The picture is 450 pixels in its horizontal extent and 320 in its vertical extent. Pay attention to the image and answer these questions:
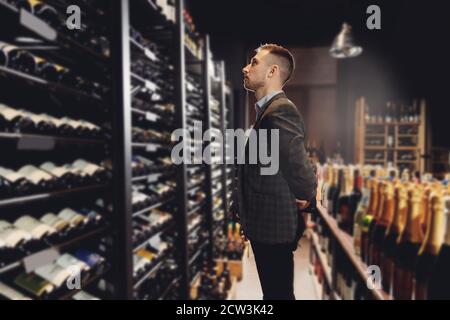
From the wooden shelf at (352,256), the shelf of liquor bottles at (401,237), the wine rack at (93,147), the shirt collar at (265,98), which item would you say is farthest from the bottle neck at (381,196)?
the shirt collar at (265,98)

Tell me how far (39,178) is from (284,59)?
1.86m

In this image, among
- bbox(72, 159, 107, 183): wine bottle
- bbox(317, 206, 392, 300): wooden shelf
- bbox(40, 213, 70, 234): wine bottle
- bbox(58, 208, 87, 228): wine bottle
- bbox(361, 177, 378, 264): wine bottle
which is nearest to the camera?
bbox(317, 206, 392, 300): wooden shelf

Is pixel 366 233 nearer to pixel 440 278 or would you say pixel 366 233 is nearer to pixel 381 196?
pixel 440 278

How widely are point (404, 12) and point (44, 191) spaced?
751cm

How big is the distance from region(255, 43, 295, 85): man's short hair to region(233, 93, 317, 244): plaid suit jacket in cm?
2

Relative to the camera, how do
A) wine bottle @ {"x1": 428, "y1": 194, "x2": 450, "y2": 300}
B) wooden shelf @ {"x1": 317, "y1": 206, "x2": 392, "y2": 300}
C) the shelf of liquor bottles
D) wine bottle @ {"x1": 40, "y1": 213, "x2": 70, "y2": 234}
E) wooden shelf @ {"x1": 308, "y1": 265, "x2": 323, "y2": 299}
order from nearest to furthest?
the shelf of liquor bottles → wine bottle @ {"x1": 428, "y1": 194, "x2": 450, "y2": 300} → wooden shelf @ {"x1": 317, "y1": 206, "x2": 392, "y2": 300} → wine bottle @ {"x1": 40, "y1": 213, "x2": 70, "y2": 234} → wooden shelf @ {"x1": 308, "y1": 265, "x2": 323, "y2": 299}

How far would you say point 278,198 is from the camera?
0.09 m

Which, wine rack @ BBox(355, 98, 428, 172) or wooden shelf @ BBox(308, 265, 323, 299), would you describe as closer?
wooden shelf @ BBox(308, 265, 323, 299)

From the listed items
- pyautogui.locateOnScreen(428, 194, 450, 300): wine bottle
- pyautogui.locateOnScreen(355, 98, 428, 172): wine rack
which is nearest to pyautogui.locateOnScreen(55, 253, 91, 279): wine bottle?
pyautogui.locateOnScreen(428, 194, 450, 300): wine bottle

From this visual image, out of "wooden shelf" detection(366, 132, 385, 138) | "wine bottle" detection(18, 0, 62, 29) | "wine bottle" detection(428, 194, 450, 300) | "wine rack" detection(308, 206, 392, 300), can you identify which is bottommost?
"wine rack" detection(308, 206, 392, 300)

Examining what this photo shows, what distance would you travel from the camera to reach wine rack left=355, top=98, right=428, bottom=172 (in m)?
8.39

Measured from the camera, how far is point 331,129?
469 millimetres

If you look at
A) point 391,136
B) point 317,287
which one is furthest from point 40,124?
point 391,136

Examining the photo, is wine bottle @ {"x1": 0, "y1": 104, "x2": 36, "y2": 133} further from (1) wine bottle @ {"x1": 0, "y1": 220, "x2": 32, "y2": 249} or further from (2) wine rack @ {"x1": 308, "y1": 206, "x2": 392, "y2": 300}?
(2) wine rack @ {"x1": 308, "y1": 206, "x2": 392, "y2": 300}
